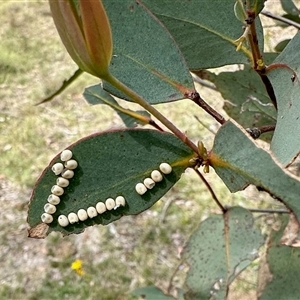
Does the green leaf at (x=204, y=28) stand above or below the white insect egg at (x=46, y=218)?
above

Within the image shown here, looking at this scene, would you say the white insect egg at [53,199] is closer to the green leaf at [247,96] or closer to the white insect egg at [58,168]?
the white insect egg at [58,168]

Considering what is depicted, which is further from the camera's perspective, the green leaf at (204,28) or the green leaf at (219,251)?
the green leaf at (219,251)

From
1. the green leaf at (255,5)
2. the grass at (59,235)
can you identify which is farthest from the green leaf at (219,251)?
the grass at (59,235)

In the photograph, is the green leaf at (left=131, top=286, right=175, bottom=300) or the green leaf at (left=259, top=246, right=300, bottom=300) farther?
the green leaf at (left=131, top=286, right=175, bottom=300)

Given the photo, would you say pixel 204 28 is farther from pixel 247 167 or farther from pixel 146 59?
pixel 247 167

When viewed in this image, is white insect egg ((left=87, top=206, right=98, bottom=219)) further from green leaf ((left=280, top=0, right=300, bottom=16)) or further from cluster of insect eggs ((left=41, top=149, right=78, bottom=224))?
green leaf ((left=280, top=0, right=300, bottom=16))

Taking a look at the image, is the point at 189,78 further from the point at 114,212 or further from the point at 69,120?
the point at 69,120

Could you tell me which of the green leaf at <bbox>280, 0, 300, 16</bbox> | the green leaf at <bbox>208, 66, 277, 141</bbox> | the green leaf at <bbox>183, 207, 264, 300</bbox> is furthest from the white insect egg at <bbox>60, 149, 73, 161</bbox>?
the green leaf at <bbox>280, 0, 300, 16</bbox>
